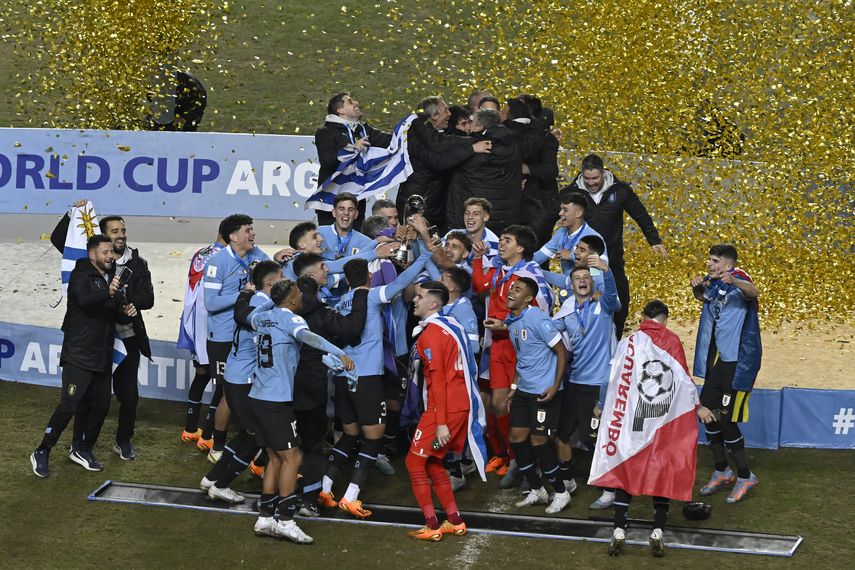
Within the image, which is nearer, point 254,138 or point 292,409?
point 292,409

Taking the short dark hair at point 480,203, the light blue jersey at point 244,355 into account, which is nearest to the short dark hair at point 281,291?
the light blue jersey at point 244,355

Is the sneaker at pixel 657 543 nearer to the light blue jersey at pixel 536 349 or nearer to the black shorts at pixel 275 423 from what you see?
the light blue jersey at pixel 536 349

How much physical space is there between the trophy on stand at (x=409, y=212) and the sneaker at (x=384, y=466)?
164 centimetres

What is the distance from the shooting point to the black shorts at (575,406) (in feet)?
33.3

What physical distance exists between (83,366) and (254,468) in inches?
62.6

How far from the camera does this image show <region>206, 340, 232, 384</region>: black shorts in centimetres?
1063

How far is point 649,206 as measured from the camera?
15.4m

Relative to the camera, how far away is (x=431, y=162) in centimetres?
1195

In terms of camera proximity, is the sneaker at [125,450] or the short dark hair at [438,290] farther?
the sneaker at [125,450]

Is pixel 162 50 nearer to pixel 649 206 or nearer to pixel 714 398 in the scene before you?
pixel 649 206

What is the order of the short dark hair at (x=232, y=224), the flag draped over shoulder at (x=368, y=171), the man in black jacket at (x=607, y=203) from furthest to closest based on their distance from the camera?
the flag draped over shoulder at (x=368, y=171)
the man in black jacket at (x=607, y=203)
the short dark hair at (x=232, y=224)

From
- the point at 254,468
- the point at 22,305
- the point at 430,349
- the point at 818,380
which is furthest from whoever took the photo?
the point at 22,305

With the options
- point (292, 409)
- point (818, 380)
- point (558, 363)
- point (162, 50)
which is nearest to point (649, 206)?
point (818, 380)

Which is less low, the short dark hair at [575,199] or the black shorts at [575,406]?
the short dark hair at [575,199]
